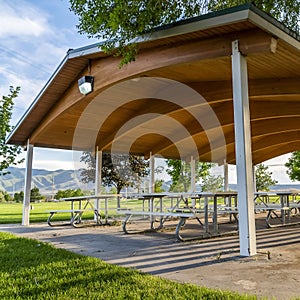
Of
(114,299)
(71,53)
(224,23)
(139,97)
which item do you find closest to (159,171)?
(139,97)

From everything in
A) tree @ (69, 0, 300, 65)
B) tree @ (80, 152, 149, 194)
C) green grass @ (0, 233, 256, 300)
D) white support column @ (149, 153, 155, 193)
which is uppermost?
tree @ (69, 0, 300, 65)

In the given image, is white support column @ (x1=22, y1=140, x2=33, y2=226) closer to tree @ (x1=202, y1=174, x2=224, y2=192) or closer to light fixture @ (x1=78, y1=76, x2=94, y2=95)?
light fixture @ (x1=78, y1=76, x2=94, y2=95)

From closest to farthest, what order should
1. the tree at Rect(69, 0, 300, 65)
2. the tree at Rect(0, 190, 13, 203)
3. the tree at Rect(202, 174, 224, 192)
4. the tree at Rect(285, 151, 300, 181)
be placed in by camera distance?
the tree at Rect(69, 0, 300, 65), the tree at Rect(285, 151, 300, 181), the tree at Rect(202, 174, 224, 192), the tree at Rect(0, 190, 13, 203)

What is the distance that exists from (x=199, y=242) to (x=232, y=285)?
2326mm

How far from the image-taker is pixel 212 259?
12.1ft

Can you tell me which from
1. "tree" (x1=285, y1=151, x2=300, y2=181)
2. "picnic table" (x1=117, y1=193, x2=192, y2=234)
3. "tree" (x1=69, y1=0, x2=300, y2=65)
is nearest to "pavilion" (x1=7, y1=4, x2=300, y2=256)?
→ "tree" (x1=69, y1=0, x2=300, y2=65)

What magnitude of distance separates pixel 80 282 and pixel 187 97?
4972 mm

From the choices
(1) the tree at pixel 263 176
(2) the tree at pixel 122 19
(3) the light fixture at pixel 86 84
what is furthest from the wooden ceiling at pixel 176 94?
(1) the tree at pixel 263 176

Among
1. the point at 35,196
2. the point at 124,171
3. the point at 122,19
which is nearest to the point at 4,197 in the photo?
the point at 35,196

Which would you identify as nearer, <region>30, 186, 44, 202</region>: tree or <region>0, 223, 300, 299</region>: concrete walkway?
<region>0, 223, 300, 299</region>: concrete walkway

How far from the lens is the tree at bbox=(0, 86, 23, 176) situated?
10922mm

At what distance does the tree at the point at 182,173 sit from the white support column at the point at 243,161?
1591 cm

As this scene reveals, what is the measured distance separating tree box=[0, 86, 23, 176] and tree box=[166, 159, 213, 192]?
35.5 ft

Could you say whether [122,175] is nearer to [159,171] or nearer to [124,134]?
[159,171]
